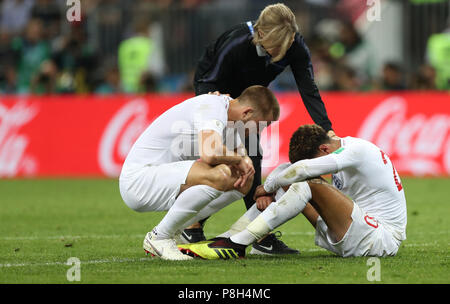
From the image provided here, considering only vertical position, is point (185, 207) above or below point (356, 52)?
below

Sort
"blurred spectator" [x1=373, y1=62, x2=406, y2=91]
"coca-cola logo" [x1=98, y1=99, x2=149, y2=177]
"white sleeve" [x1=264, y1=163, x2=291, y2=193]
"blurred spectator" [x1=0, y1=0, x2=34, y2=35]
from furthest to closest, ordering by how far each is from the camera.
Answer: "blurred spectator" [x1=0, y1=0, x2=34, y2=35]
"blurred spectator" [x1=373, y1=62, x2=406, y2=91]
"coca-cola logo" [x1=98, y1=99, x2=149, y2=177]
"white sleeve" [x1=264, y1=163, x2=291, y2=193]

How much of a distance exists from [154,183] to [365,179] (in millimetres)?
1625

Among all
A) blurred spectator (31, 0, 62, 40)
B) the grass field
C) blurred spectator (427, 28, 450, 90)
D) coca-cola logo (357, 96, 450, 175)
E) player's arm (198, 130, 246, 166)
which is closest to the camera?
the grass field

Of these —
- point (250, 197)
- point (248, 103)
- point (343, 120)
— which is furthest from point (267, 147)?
point (248, 103)

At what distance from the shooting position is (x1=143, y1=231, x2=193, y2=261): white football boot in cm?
647

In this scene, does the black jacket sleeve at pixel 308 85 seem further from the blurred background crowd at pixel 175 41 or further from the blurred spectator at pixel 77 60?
the blurred spectator at pixel 77 60

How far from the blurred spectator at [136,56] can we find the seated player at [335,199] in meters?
10.7

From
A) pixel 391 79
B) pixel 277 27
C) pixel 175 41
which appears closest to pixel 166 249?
pixel 277 27

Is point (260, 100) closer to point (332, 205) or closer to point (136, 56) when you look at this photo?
point (332, 205)

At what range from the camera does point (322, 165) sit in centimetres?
608

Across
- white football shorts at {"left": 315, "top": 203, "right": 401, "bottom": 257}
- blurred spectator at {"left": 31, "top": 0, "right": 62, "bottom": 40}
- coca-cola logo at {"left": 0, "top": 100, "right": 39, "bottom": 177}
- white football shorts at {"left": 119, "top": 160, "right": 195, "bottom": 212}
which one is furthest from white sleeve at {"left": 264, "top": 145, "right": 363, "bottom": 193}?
blurred spectator at {"left": 31, "top": 0, "right": 62, "bottom": 40}

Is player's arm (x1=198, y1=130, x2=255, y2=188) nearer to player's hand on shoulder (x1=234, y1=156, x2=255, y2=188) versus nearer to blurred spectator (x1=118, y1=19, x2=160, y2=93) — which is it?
player's hand on shoulder (x1=234, y1=156, x2=255, y2=188)

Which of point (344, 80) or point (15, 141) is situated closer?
point (15, 141)

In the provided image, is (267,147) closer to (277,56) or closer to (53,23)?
(53,23)
